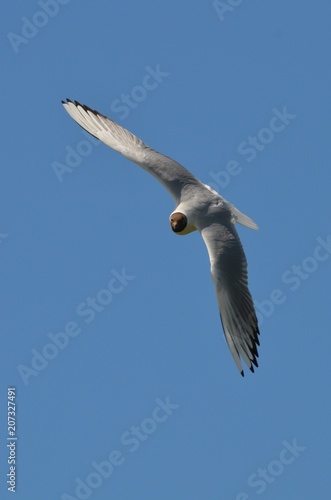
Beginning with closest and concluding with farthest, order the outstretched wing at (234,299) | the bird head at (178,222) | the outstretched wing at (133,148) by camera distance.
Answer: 1. the outstretched wing at (234,299)
2. the bird head at (178,222)
3. the outstretched wing at (133,148)

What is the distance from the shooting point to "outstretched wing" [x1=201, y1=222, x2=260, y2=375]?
13617 mm

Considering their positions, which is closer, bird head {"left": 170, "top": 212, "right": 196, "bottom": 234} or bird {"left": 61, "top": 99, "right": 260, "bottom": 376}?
bird {"left": 61, "top": 99, "right": 260, "bottom": 376}

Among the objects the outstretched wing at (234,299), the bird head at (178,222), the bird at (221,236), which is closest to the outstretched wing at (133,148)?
the bird at (221,236)

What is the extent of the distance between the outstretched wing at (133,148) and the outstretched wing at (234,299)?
983 millimetres

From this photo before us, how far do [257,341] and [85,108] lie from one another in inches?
160

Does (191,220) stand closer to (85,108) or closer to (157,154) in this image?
(157,154)

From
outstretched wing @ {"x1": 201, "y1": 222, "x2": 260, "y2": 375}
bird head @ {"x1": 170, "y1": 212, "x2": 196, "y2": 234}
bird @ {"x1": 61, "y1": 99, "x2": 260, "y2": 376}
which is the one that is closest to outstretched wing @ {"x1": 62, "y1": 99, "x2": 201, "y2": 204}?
bird @ {"x1": 61, "y1": 99, "x2": 260, "y2": 376}

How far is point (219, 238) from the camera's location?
1387cm

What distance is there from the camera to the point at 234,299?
540 inches

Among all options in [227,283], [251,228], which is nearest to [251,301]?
[227,283]

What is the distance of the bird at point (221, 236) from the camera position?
13.6 metres

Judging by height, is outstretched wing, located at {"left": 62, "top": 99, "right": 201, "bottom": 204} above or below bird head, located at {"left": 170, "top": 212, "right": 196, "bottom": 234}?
above

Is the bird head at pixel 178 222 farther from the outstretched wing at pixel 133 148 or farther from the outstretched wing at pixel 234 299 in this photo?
the outstretched wing at pixel 133 148

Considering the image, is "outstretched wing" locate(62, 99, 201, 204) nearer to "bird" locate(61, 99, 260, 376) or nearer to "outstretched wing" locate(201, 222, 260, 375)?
"bird" locate(61, 99, 260, 376)
